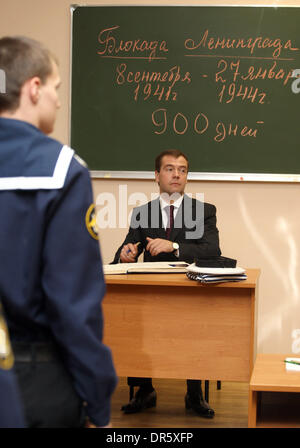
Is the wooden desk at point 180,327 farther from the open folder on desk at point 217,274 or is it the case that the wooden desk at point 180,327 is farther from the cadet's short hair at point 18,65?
the cadet's short hair at point 18,65

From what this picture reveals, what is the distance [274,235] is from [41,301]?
3.04 metres

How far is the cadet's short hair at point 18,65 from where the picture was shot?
3.67 ft

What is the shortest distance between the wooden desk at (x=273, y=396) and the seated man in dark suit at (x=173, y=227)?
595mm

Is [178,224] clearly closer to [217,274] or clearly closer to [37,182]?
[217,274]

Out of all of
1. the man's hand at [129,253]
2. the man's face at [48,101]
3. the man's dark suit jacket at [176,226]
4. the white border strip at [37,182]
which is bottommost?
the man's hand at [129,253]

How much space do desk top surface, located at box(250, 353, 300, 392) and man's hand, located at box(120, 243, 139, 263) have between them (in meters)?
0.82

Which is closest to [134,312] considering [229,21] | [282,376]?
[282,376]

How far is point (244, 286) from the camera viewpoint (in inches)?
99.4

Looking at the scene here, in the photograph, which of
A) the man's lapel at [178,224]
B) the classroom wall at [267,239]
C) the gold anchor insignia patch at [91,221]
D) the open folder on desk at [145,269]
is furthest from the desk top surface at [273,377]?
the gold anchor insignia patch at [91,221]

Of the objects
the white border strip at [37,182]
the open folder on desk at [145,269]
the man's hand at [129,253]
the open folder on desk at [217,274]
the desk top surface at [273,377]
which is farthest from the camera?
the man's hand at [129,253]

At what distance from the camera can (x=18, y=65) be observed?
3.67 feet

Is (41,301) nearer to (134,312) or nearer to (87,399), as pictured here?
(87,399)

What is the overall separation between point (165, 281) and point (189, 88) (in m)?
1.83

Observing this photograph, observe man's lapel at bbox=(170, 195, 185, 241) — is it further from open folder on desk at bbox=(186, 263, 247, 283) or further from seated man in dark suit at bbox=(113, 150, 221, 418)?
open folder on desk at bbox=(186, 263, 247, 283)
